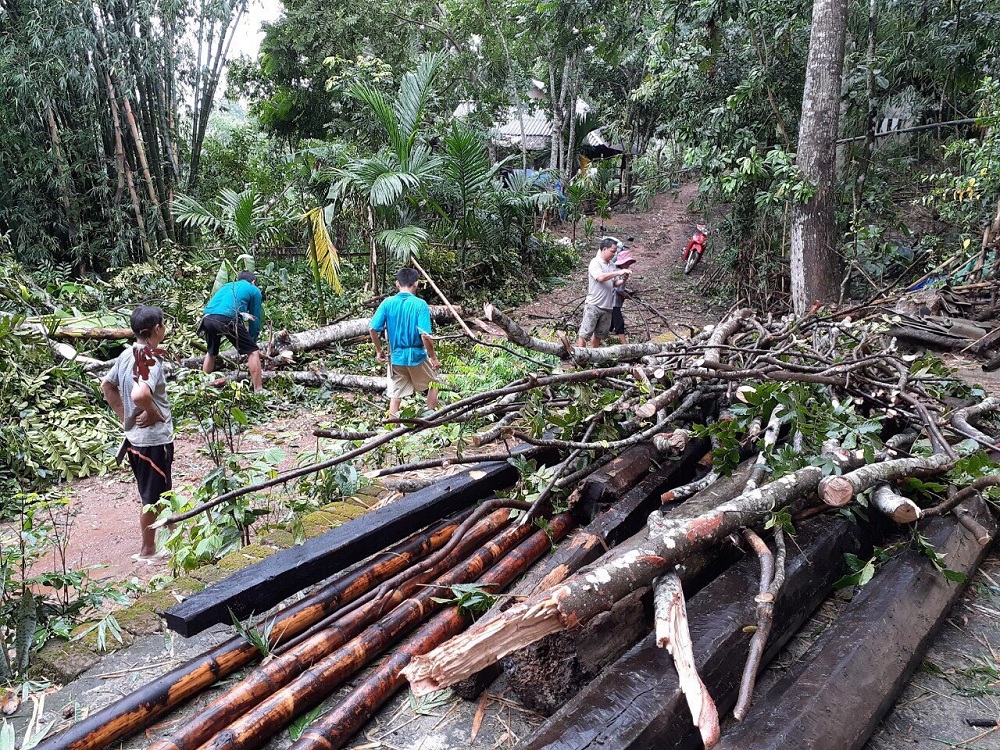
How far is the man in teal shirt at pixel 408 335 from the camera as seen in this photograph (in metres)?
5.66

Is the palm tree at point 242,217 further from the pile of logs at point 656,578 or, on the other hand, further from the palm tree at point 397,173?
the pile of logs at point 656,578

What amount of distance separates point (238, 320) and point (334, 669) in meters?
5.52

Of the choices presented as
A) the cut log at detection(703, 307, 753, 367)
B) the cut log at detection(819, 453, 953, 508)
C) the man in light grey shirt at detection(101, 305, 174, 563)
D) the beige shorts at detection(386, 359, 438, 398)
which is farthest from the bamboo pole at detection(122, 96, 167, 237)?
the cut log at detection(819, 453, 953, 508)

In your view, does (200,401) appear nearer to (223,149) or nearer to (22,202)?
(22,202)

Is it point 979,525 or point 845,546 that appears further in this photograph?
point 979,525

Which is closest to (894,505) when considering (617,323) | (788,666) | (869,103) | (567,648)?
(788,666)

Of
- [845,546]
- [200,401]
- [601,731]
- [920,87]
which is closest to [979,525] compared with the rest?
[845,546]

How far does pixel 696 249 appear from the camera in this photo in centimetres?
1427

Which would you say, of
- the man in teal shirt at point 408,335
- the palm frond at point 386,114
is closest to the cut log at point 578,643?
the man in teal shirt at point 408,335

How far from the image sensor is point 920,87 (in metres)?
12.0

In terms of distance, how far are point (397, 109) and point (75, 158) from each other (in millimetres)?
5395

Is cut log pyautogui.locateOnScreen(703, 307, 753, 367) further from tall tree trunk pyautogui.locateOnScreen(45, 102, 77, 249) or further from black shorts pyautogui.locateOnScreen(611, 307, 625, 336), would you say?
tall tree trunk pyautogui.locateOnScreen(45, 102, 77, 249)

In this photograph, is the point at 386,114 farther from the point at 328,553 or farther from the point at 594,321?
the point at 328,553

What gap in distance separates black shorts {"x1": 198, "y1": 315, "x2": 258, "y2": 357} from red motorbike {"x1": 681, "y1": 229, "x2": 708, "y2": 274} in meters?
9.90
